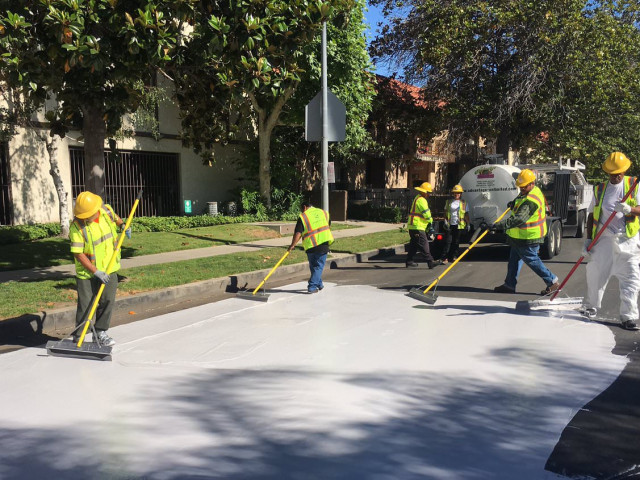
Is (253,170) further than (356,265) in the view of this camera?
Yes

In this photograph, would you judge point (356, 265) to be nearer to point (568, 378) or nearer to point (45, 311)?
point (45, 311)

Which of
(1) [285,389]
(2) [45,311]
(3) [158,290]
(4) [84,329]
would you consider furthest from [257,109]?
(1) [285,389]

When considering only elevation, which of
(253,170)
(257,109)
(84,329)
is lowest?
(84,329)

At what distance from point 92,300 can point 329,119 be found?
7351 mm

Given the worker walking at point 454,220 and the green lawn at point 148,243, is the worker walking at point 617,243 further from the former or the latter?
the green lawn at point 148,243

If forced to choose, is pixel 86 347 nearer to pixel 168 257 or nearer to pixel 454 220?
pixel 168 257

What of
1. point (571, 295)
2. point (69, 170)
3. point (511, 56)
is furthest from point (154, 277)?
point (511, 56)

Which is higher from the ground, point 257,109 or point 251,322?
point 257,109

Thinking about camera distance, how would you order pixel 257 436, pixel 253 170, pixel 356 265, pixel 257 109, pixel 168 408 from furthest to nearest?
pixel 253 170, pixel 257 109, pixel 356 265, pixel 168 408, pixel 257 436

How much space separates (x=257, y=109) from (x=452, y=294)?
11.7m

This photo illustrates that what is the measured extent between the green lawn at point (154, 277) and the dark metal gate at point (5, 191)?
6890 millimetres

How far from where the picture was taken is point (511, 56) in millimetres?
19078

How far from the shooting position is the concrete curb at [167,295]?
6.40 meters

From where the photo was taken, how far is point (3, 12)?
21.1ft
